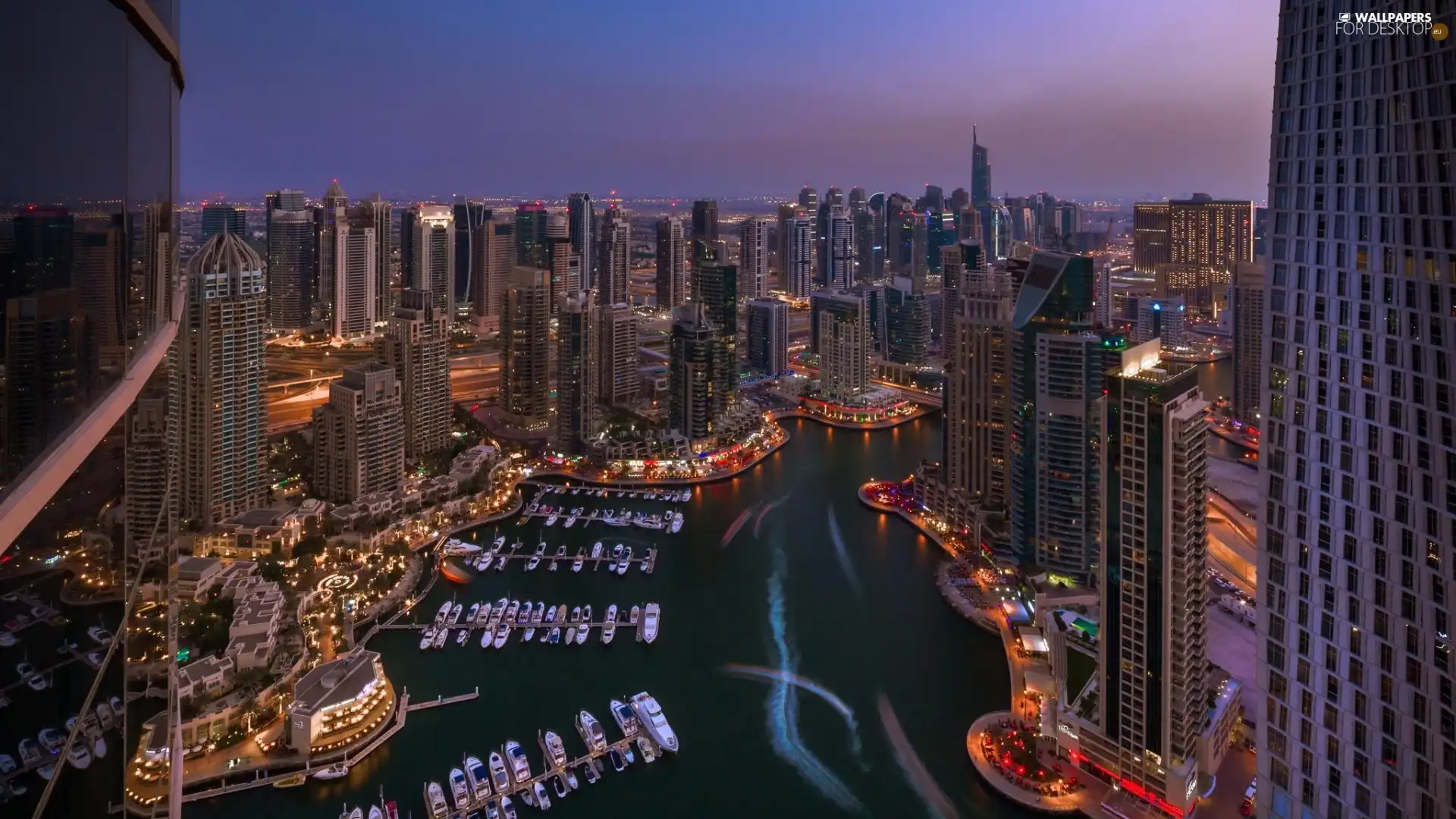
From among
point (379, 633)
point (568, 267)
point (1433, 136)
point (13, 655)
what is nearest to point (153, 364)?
point (13, 655)

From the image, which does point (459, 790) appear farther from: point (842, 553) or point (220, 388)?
point (220, 388)

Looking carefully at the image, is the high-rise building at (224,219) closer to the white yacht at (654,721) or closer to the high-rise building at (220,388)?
the high-rise building at (220,388)

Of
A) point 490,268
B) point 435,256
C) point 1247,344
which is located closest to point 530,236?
point 490,268

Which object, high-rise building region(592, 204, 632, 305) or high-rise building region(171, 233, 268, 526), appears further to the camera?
high-rise building region(592, 204, 632, 305)

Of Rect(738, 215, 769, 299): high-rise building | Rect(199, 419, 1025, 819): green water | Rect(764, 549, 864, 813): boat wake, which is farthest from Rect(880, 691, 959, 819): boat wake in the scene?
Rect(738, 215, 769, 299): high-rise building

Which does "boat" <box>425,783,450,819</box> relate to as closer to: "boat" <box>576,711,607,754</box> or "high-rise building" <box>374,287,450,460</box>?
"boat" <box>576,711,607,754</box>

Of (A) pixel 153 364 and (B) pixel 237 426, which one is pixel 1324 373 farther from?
(B) pixel 237 426

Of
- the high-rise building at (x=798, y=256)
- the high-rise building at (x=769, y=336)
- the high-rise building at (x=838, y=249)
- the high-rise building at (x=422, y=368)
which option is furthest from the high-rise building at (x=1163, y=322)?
the high-rise building at (x=422, y=368)
